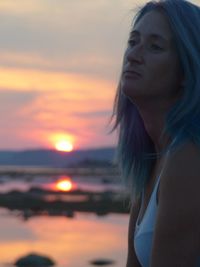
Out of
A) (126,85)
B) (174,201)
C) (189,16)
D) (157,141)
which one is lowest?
(174,201)

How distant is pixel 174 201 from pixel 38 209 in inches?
1600

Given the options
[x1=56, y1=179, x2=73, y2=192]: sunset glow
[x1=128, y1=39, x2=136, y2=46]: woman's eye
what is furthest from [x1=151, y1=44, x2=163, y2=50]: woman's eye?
[x1=56, y1=179, x2=73, y2=192]: sunset glow

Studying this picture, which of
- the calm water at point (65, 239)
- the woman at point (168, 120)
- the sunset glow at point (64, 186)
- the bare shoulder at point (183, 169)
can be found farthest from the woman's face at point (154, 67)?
the sunset glow at point (64, 186)

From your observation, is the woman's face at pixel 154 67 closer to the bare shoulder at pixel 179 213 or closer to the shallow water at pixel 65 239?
the bare shoulder at pixel 179 213

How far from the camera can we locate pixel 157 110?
8.36 ft

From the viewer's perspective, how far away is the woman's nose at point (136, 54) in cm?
253

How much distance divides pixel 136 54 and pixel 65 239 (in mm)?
23261

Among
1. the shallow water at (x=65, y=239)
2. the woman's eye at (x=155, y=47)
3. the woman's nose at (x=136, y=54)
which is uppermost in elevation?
the woman's eye at (x=155, y=47)

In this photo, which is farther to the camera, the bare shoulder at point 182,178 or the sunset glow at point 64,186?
the sunset glow at point 64,186

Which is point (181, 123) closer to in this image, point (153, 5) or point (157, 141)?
point (157, 141)

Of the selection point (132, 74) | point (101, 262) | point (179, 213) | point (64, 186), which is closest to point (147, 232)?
point (179, 213)

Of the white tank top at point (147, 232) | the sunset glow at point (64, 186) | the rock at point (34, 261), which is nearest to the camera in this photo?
the white tank top at point (147, 232)

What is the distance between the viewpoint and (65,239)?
83.7 ft

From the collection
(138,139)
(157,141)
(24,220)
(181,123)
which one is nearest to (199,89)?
(181,123)
